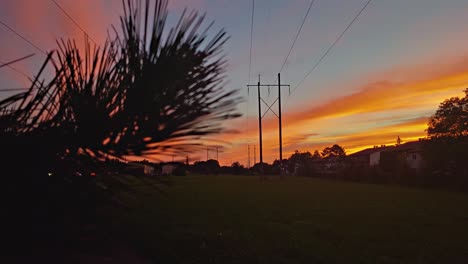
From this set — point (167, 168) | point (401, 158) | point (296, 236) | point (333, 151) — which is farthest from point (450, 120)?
point (333, 151)

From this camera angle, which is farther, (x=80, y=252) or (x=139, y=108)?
(x=80, y=252)

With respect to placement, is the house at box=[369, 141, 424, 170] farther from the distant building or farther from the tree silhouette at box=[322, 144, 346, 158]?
the tree silhouette at box=[322, 144, 346, 158]

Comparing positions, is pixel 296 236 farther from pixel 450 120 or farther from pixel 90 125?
pixel 450 120

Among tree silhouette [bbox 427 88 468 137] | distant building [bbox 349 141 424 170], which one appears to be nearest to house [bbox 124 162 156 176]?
distant building [bbox 349 141 424 170]

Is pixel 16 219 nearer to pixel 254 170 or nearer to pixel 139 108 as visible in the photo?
pixel 139 108

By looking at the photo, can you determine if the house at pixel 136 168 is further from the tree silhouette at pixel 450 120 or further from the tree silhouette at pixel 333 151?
the tree silhouette at pixel 333 151

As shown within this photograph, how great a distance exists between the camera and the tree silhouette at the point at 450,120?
44781 mm

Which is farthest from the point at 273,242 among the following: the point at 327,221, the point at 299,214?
the point at 299,214

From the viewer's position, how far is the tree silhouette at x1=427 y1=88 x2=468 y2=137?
44.8m

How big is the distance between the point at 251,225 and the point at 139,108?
10.2 meters

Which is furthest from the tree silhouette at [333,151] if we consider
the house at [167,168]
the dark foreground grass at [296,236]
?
the house at [167,168]

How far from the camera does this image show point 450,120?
45969 mm

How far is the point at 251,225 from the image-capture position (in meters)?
10.9

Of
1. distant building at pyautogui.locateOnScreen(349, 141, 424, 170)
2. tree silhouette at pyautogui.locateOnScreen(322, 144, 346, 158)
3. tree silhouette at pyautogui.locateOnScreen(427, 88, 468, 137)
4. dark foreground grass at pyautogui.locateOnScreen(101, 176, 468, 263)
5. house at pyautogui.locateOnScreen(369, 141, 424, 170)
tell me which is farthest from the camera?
tree silhouette at pyautogui.locateOnScreen(322, 144, 346, 158)
